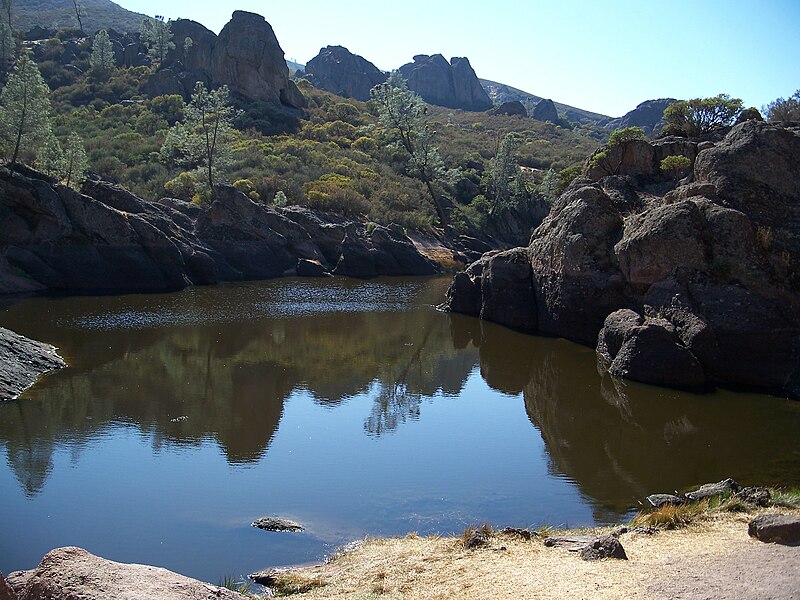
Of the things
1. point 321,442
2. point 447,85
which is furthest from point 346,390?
point 447,85

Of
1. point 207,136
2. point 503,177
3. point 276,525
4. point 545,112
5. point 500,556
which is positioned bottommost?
point 276,525

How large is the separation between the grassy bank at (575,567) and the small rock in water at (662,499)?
91 centimetres

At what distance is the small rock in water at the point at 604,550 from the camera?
351 inches

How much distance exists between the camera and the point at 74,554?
6555 millimetres

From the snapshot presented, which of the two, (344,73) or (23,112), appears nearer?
(23,112)

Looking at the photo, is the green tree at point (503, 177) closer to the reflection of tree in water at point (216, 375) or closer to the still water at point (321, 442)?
the reflection of tree in water at point (216, 375)

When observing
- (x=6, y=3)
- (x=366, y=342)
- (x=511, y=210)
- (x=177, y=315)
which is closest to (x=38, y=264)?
(x=177, y=315)

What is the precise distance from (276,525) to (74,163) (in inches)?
1419

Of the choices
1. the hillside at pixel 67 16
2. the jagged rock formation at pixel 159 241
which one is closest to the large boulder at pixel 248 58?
the jagged rock formation at pixel 159 241

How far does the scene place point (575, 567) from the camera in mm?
8609

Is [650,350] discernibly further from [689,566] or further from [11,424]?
[11,424]

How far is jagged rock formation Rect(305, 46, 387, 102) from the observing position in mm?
156925

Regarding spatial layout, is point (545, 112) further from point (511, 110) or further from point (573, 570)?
point (573, 570)

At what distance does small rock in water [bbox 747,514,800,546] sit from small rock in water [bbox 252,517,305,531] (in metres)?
6.42
